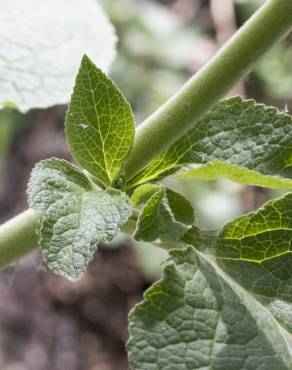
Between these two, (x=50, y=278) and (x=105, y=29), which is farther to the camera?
(x=50, y=278)

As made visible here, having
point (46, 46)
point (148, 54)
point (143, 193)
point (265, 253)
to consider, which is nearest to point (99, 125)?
point (143, 193)

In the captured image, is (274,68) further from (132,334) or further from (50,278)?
(132,334)

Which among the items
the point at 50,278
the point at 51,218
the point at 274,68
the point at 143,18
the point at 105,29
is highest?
the point at 143,18

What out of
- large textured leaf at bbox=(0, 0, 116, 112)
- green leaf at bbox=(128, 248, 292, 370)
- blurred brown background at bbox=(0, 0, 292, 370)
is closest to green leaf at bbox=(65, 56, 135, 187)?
green leaf at bbox=(128, 248, 292, 370)

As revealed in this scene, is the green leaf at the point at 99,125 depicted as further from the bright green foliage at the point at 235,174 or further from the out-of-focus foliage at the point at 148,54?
the out-of-focus foliage at the point at 148,54

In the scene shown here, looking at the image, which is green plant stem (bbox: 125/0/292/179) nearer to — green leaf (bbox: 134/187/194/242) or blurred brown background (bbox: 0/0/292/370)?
green leaf (bbox: 134/187/194/242)

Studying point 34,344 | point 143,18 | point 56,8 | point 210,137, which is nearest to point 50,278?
point 34,344
